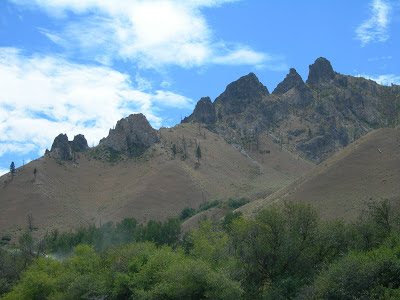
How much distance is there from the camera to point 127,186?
124m

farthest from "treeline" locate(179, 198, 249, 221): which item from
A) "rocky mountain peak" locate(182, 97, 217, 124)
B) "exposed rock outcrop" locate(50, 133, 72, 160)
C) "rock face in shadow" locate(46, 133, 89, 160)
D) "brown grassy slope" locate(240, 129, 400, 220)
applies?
"rocky mountain peak" locate(182, 97, 217, 124)

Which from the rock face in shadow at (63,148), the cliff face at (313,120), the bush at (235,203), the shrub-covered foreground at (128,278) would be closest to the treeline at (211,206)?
the bush at (235,203)

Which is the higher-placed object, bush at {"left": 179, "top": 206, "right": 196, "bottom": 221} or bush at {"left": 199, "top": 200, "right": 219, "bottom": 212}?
bush at {"left": 199, "top": 200, "right": 219, "bottom": 212}

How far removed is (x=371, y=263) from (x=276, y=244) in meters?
11.3

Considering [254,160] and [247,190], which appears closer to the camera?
[247,190]

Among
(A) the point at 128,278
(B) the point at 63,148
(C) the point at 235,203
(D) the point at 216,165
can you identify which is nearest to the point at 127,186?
(B) the point at 63,148

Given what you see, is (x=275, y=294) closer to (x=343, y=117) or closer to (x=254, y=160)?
(x=254, y=160)

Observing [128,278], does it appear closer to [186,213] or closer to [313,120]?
[186,213]

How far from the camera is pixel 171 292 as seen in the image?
3216 centimetres

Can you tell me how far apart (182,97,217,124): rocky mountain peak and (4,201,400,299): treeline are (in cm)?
14840

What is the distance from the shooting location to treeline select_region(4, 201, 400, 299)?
3114 centimetres

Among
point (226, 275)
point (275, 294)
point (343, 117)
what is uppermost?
point (343, 117)

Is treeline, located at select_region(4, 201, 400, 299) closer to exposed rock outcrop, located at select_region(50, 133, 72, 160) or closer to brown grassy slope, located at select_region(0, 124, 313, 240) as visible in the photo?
brown grassy slope, located at select_region(0, 124, 313, 240)

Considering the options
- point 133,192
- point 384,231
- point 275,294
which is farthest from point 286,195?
point 133,192
